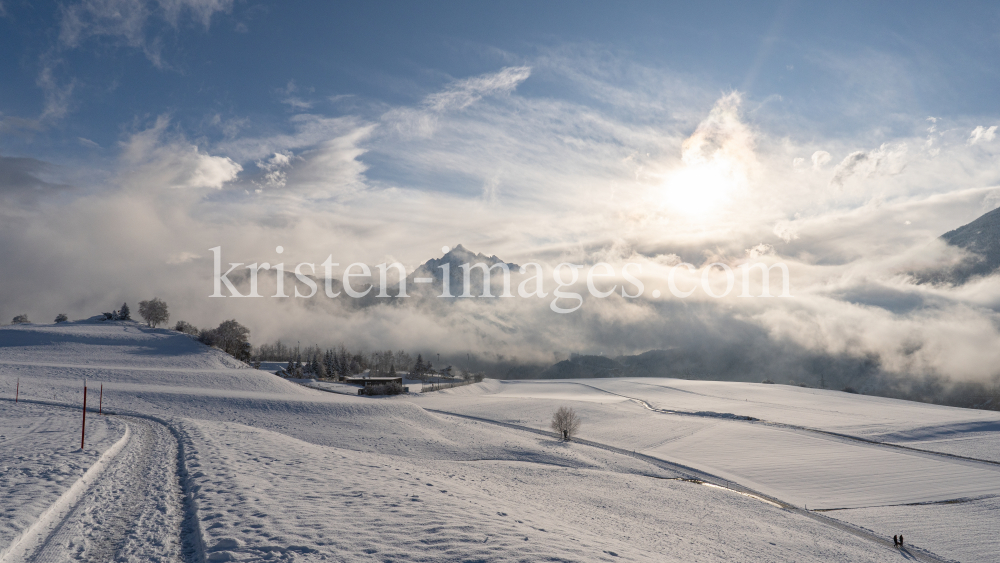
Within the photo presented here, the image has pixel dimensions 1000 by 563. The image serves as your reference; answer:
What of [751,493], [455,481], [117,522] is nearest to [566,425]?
[751,493]

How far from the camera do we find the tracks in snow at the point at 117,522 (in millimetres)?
11039

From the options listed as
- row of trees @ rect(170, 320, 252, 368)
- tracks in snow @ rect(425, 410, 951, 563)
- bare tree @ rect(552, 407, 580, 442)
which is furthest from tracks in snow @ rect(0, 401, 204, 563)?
row of trees @ rect(170, 320, 252, 368)

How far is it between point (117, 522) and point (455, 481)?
13.7 metres

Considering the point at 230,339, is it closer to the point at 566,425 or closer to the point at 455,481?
the point at 566,425

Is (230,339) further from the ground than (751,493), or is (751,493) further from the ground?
(230,339)

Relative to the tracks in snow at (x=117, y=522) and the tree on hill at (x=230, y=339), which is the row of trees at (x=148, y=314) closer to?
the tree on hill at (x=230, y=339)

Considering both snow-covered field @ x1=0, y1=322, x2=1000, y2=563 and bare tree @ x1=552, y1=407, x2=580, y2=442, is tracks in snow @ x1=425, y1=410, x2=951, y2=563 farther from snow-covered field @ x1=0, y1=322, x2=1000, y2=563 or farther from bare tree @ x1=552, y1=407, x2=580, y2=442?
bare tree @ x1=552, y1=407, x2=580, y2=442

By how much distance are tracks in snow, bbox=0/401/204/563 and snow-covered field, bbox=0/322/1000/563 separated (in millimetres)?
74

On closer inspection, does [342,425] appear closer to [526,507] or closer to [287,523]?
[526,507]

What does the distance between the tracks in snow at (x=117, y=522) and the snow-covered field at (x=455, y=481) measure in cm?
7

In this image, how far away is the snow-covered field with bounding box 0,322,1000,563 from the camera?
12.4 metres

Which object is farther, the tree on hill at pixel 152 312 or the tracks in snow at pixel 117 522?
the tree on hill at pixel 152 312

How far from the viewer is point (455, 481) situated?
22.6 metres

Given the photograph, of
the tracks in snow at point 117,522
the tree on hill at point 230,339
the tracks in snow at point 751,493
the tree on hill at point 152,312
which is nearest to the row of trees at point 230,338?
the tree on hill at point 230,339
